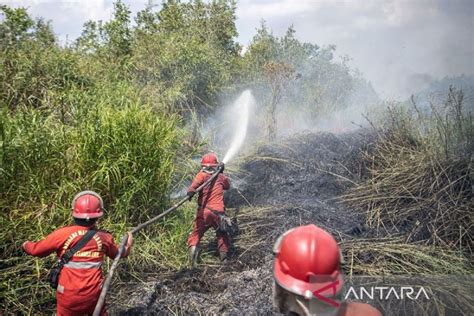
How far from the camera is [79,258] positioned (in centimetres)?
361

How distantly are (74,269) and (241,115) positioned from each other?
37.8 feet

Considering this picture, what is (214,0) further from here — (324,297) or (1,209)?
(324,297)

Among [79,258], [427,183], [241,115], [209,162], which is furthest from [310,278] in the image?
[241,115]

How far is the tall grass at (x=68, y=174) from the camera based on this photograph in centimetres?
459

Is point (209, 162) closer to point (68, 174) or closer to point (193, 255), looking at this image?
point (193, 255)

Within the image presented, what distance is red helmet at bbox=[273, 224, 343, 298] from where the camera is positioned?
1.65 meters

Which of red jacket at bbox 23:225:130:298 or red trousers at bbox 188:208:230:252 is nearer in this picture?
red jacket at bbox 23:225:130:298

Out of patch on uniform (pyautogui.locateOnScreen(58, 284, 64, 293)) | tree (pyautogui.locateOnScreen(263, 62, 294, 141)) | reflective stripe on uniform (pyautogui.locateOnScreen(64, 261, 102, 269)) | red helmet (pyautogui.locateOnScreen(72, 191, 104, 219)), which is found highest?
tree (pyautogui.locateOnScreen(263, 62, 294, 141))

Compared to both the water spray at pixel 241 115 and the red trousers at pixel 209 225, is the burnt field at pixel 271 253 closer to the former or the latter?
the red trousers at pixel 209 225

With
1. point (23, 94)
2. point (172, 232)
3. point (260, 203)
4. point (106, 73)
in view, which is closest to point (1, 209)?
point (172, 232)

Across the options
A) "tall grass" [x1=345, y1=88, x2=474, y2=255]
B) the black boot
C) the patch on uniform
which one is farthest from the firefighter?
"tall grass" [x1=345, y1=88, x2=474, y2=255]

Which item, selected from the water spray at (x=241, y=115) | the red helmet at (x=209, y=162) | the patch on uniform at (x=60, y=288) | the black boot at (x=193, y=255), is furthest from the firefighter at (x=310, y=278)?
the water spray at (x=241, y=115)

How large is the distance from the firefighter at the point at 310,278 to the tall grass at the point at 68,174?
366 centimetres

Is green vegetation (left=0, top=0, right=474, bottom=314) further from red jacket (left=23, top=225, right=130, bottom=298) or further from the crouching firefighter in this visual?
red jacket (left=23, top=225, right=130, bottom=298)
